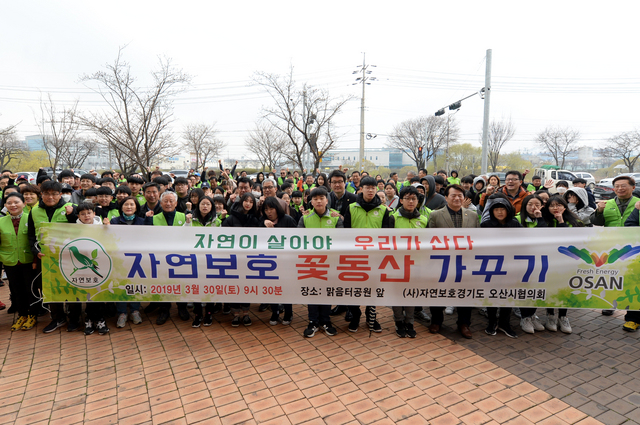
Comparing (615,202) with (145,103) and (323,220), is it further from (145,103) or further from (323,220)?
(145,103)

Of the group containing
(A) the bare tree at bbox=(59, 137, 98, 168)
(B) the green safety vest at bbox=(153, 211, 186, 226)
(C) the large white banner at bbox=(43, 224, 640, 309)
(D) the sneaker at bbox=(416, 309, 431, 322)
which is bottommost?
(D) the sneaker at bbox=(416, 309, 431, 322)

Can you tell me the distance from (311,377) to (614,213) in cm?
449

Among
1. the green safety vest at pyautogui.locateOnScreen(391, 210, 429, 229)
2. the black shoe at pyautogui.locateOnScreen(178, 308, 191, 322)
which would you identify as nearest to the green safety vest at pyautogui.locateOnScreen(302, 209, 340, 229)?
the green safety vest at pyautogui.locateOnScreen(391, 210, 429, 229)

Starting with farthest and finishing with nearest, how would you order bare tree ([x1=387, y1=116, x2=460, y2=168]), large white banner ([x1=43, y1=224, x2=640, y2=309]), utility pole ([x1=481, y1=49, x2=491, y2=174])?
bare tree ([x1=387, y1=116, x2=460, y2=168]) → utility pole ([x1=481, y1=49, x2=491, y2=174]) → large white banner ([x1=43, y1=224, x2=640, y2=309])

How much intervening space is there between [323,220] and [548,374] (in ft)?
9.07

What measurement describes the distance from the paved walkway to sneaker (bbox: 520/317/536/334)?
4.4 inches

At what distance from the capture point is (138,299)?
4227 millimetres

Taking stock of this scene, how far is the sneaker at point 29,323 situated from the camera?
4457 millimetres

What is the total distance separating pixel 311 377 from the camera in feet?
11.0

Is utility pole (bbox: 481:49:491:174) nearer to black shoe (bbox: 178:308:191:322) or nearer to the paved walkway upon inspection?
the paved walkway

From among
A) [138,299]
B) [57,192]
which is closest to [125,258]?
[138,299]

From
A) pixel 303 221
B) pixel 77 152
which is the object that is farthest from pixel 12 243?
pixel 77 152

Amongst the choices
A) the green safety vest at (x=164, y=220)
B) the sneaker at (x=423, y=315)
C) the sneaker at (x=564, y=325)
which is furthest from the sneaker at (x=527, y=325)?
the green safety vest at (x=164, y=220)

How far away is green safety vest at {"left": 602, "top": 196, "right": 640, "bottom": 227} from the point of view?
178 inches
